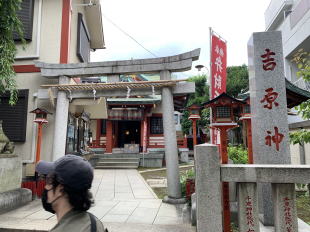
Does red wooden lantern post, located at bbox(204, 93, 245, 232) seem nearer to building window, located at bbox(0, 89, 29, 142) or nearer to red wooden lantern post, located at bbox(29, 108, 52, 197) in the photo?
red wooden lantern post, located at bbox(29, 108, 52, 197)

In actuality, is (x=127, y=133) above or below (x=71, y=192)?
above

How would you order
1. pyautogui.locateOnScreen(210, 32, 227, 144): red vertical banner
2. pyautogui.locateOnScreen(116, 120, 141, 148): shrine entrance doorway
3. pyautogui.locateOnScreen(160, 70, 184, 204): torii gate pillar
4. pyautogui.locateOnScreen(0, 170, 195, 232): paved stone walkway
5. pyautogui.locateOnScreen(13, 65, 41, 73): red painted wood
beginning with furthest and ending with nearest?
1. pyautogui.locateOnScreen(116, 120, 141, 148): shrine entrance doorway
2. pyautogui.locateOnScreen(13, 65, 41, 73): red painted wood
3. pyautogui.locateOnScreen(210, 32, 227, 144): red vertical banner
4. pyautogui.locateOnScreen(160, 70, 184, 204): torii gate pillar
5. pyautogui.locateOnScreen(0, 170, 195, 232): paved stone walkway

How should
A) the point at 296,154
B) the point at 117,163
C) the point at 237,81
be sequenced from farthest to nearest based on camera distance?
the point at 237,81 < the point at 117,163 < the point at 296,154

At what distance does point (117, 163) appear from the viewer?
1762 centimetres

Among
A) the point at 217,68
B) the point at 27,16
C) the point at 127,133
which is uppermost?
the point at 27,16

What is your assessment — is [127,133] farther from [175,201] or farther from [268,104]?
[268,104]

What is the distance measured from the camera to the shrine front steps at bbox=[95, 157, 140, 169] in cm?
1716

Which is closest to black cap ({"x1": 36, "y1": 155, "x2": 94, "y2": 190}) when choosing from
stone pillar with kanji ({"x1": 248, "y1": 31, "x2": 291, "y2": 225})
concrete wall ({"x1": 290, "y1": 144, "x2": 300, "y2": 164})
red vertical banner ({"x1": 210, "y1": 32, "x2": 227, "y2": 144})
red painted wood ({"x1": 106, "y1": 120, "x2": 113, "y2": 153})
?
stone pillar with kanji ({"x1": 248, "y1": 31, "x2": 291, "y2": 225})

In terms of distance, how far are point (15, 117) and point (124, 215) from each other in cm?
564

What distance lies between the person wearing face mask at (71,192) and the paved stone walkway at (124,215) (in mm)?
3885

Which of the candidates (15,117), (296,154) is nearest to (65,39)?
(15,117)

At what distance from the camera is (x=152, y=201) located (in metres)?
7.73

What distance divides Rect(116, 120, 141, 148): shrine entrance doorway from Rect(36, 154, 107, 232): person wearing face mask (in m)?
22.0

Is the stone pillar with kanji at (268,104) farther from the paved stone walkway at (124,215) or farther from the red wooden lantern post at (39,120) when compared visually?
the red wooden lantern post at (39,120)
